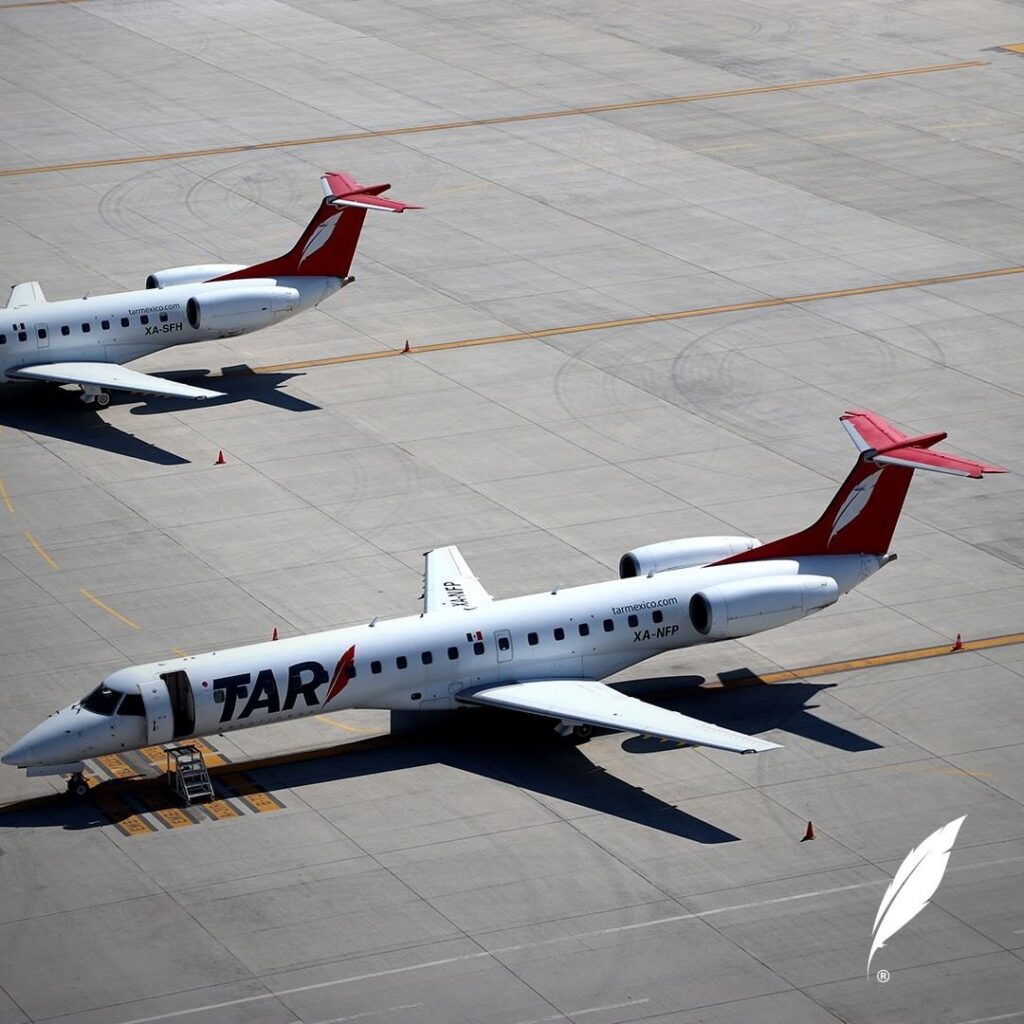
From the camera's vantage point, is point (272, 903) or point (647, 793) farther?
point (647, 793)

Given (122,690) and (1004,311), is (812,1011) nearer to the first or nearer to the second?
(122,690)

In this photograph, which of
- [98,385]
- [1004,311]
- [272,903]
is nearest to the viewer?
[272,903]

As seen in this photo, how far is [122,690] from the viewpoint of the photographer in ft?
115

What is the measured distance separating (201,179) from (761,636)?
36240 millimetres

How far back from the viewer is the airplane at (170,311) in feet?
173

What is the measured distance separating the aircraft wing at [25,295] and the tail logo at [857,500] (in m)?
25.5

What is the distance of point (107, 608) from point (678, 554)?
11.7 meters

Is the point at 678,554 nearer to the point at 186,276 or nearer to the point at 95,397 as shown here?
the point at 95,397

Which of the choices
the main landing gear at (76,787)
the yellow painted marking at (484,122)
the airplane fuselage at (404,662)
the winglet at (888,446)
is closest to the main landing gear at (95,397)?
the airplane fuselage at (404,662)

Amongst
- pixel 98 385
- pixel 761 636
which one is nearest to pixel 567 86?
pixel 98 385

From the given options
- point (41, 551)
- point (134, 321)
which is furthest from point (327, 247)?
point (41, 551)

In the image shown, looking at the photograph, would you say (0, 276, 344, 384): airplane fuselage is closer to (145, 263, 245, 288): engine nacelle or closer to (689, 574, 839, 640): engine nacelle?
(145, 263, 245, 288): engine nacelle

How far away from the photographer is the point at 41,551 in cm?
4519

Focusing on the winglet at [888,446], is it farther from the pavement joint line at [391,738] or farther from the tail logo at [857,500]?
the pavement joint line at [391,738]
